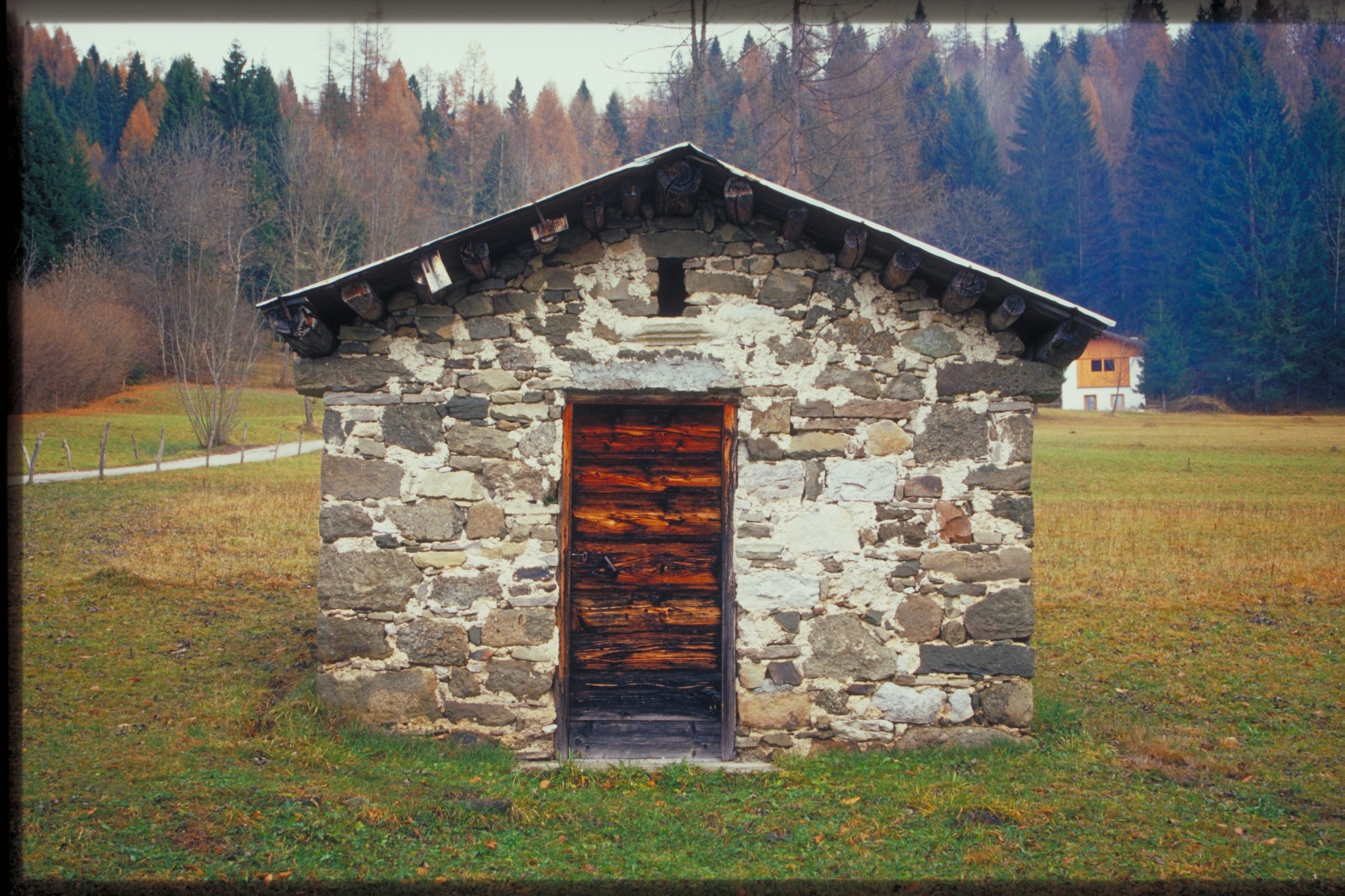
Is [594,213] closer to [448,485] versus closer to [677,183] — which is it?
[677,183]

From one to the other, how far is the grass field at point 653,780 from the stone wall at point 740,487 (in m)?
0.42

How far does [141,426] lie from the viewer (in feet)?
96.0

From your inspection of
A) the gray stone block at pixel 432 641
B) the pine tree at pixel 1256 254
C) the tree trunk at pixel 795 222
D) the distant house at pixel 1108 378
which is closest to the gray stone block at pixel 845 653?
the gray stone block at pixel 432 641

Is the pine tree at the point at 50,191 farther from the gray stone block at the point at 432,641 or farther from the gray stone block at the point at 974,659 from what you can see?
the gray stone block at the point at 974,659

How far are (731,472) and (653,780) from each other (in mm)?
2012

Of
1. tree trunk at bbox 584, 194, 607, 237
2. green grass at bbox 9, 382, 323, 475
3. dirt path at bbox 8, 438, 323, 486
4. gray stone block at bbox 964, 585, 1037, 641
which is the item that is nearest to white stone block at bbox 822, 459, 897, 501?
gray stone block at bbox 964, 585, 1037, 641

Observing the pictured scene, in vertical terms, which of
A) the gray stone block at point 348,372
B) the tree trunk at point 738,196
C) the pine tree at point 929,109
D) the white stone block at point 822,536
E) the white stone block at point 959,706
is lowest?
the white stone block at point 959,706

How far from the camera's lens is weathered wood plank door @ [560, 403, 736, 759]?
6758mm

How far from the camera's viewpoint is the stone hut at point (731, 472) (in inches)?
239

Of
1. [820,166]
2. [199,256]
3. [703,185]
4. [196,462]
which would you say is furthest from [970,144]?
[703,185]

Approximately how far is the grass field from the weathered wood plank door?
3.47 feet

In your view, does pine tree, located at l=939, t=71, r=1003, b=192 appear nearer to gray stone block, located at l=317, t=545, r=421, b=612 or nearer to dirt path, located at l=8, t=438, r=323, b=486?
dirt path, located at l=8, t=438, r=323, b=486

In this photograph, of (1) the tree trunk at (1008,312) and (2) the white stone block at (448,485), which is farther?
(2) the white stone block at (448,485)

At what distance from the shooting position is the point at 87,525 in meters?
15.1
